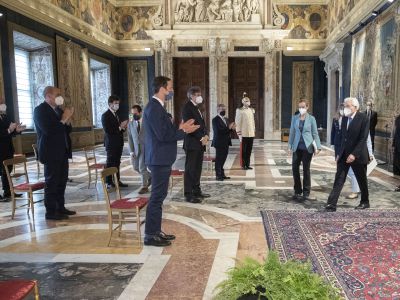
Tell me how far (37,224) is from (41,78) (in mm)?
9508

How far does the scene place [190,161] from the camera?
579cm

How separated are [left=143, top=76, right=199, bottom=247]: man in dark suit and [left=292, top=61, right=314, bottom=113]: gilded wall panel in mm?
15820

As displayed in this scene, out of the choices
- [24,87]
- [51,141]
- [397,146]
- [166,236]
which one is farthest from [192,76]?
[166,236]

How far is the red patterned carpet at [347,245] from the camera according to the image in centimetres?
298

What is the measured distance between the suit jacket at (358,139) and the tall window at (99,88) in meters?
14.9

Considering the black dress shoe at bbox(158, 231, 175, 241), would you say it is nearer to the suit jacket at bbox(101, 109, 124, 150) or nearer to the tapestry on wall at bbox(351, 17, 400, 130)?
the suit jacket at bbox(101, 109, 124, 150)

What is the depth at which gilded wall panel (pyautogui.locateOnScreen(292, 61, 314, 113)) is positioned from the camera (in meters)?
18.5

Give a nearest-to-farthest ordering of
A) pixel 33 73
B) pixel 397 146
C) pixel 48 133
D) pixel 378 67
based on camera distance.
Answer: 1. pixel 48 133
2. pixel 397 146
3. pixel 378 67
4. pixel 33 73

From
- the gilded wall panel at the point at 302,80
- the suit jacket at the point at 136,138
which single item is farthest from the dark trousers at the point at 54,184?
the gilded wall panel at the point at 302,80

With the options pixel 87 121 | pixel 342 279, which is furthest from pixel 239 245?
pixel 87 121

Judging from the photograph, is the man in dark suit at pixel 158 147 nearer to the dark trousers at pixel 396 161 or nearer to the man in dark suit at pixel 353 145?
the man in dark suit at pixel 353 145

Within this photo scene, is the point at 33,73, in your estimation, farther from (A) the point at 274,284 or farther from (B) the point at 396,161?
(A) the point at 274,284

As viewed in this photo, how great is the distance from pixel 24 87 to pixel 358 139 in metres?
11.5

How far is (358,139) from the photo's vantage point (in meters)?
4.95
